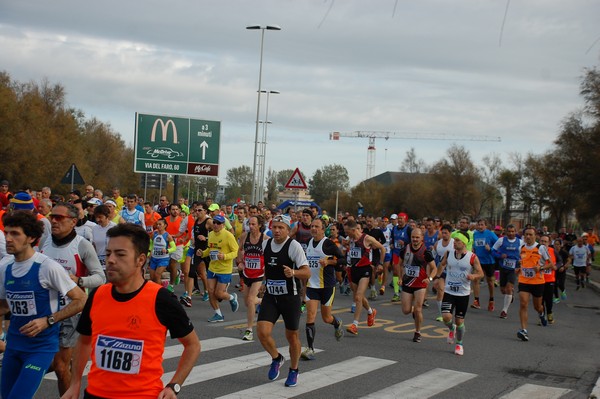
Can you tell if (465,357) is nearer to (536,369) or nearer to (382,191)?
(536,369)

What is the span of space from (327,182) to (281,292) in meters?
131

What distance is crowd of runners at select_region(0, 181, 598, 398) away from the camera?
4176 millimetres

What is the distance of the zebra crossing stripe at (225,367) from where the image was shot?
883 cm

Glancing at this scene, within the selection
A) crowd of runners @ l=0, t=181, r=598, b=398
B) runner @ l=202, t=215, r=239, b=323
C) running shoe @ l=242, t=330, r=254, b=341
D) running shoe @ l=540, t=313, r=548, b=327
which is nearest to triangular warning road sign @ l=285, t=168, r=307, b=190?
crowd of runners @ l=0, t=181, r=598, b=398

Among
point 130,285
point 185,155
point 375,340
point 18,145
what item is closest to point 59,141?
point 18,145

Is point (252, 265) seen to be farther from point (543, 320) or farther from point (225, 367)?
point (543, 320)

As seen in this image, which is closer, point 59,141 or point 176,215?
point 176,215

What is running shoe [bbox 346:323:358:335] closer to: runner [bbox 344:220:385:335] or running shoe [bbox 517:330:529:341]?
runner [bbox 344:220:385:335]

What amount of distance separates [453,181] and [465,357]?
8036 cm

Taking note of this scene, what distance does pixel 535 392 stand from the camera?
9.16 metres

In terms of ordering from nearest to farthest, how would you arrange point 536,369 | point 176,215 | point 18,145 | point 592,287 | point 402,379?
point 402,379 → point 536,369 → point 176,215 → point 592,287 → point 18,145

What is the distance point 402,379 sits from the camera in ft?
31.1

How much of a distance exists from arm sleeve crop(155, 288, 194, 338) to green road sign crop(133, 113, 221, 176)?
24.5 meters

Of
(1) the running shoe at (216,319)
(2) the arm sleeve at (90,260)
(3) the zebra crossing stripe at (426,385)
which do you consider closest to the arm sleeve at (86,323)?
(2) the arm sleeve at (90,260)
